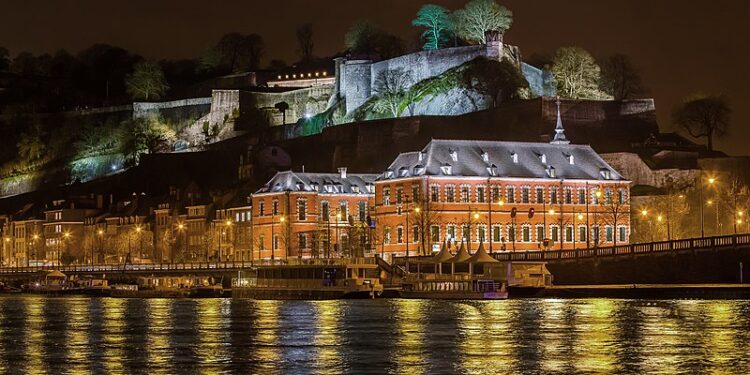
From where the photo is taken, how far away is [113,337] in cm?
5478

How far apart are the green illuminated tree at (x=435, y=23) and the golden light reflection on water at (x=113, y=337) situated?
8254cm

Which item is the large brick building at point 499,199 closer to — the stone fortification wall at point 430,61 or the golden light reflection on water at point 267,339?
the golden light reflection on water at point 267,339

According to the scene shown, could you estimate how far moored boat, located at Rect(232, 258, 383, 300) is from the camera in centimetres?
8875

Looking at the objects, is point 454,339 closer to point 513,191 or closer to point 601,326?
point 601,326

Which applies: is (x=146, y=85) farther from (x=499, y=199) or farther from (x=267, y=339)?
(x=267, y=339)

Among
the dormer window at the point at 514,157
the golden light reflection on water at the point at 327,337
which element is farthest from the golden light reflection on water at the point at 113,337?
the dormer window at the point at 514,157

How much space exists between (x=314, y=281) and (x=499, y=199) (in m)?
22.0

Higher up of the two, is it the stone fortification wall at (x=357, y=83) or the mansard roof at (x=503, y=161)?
the stone fortification wall at (x=357, y=83)

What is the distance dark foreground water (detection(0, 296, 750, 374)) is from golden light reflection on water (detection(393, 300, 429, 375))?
5 centimetres

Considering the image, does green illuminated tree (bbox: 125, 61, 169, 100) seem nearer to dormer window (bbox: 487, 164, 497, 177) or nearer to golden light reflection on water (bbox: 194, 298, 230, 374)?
dormer window (bbox: 487, 164, 497, 177)

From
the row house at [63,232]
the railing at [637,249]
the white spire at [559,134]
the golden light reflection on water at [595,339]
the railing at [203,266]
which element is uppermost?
the white spire at [559,134]

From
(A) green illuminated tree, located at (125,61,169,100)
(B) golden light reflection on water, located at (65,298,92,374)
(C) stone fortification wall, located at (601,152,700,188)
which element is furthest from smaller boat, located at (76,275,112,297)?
(A) green illuminated tree, located at (125,61,169,100)

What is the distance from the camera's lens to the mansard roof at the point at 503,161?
106562 mm

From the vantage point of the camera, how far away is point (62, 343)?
5197cm
